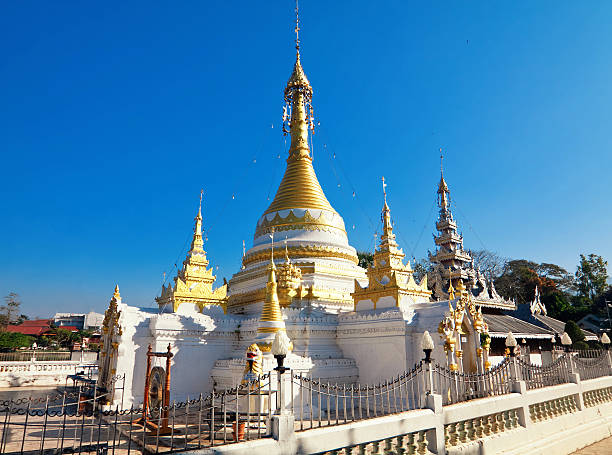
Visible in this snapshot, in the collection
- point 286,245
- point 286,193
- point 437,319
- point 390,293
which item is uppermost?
point 286,193

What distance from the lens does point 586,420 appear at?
1375 centimetres

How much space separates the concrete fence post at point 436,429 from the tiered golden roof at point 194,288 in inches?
549

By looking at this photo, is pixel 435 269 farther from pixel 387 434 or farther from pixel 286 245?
pixel 387 434

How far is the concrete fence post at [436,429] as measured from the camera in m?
8.66

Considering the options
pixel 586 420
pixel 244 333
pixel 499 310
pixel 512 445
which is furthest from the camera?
pixel 499 310

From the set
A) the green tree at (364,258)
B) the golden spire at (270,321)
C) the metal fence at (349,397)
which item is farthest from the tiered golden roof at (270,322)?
the green tree at (364,258)

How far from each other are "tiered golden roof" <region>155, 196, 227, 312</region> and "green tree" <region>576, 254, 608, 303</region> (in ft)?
177

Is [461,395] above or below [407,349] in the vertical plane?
below

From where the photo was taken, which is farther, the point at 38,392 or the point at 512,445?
the point at 38,392

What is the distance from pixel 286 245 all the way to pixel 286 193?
4.81m

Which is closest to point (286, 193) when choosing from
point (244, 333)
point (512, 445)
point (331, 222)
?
point (331, 222)

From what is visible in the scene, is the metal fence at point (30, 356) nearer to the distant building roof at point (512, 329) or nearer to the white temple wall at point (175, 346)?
the white temple wall at point (175, 346)

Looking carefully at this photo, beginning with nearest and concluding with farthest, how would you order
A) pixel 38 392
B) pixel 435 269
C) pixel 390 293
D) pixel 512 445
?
1. pixel 512 445
2. pixel 390 293
3. pixel 38 392
4. pixel 435 269

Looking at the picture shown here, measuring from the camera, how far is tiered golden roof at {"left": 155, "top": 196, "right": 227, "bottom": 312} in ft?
66.8
